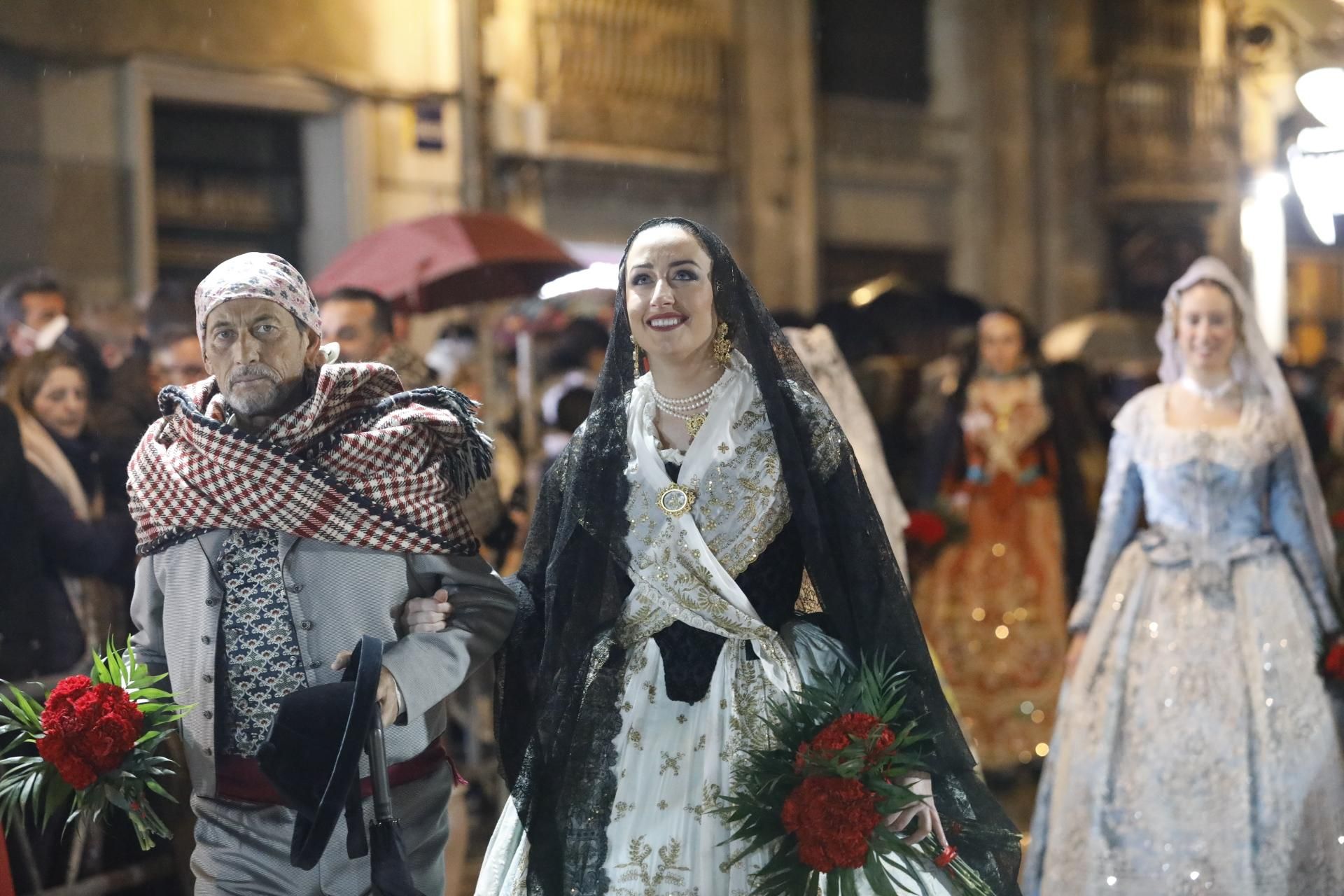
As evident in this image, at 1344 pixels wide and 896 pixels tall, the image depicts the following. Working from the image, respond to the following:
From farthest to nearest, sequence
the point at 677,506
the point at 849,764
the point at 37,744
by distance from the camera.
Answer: the point at 677,506 → the point at 37,744 → the point at 849,764

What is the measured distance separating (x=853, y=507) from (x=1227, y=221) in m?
17.6

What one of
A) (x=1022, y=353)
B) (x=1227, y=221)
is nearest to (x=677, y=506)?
(x=1022, y=353)

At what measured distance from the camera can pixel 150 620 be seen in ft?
13.3

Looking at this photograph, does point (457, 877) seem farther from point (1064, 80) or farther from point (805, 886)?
point (1064, 80)

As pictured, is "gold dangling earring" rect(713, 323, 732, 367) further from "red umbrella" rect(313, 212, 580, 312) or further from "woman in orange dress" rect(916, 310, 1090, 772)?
"woman in orange dress" rect(916, 310, 1090, 772)

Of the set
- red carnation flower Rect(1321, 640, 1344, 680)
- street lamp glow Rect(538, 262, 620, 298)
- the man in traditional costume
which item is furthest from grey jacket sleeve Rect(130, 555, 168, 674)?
street lamp glow Rect(538, 262, 620, 298)

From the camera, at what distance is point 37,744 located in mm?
3840

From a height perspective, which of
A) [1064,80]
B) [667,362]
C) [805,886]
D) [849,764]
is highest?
[1064,80]

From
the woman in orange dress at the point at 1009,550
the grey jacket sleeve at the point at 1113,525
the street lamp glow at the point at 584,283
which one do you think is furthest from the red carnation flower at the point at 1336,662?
the street lamp glow at the point at 584,283

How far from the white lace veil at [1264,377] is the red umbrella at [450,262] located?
10.6 ft

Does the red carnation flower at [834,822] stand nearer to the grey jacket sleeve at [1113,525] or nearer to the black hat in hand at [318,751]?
the black hat in hand at [318,751]

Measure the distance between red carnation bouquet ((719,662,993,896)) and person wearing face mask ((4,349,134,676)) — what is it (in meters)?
3.06

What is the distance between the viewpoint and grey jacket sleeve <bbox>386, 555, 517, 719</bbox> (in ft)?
12.4

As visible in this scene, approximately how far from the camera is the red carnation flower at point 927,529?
901cm
